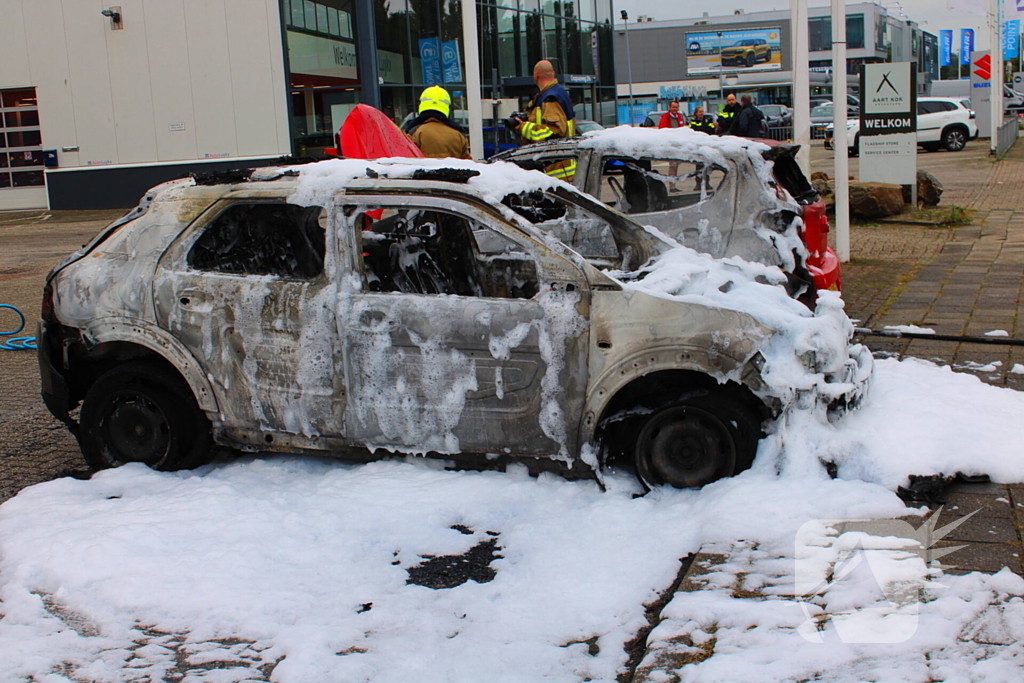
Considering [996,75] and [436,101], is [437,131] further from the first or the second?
[996,75]

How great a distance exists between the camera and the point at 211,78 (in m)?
23.8

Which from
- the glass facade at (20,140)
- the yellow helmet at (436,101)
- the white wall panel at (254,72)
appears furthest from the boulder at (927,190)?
the glass facade at (20,140)

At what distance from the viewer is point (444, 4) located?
1077 inches

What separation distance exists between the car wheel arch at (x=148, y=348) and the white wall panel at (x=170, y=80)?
20.1m

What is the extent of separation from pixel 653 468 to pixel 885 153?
1315 centimetres

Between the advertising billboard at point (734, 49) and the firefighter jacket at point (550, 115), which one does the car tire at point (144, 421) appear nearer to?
the firefighter jacket at point (550, 115)

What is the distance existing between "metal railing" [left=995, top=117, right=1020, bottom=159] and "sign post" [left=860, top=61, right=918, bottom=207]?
52.1 ft

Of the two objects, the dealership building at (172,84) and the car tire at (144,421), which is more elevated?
the dealership building at (172,84)

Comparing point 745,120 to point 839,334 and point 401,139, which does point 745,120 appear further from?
point 839,334

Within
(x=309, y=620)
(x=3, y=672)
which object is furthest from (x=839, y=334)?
(x=3, y=672)

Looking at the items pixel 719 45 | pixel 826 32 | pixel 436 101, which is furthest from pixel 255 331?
pixel 719 45

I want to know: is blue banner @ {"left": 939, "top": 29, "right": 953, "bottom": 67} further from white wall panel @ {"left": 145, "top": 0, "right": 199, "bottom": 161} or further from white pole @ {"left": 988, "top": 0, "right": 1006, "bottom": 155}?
white wall panel @ {"left": 145, "top": 0, "right": 199, "bottom": 161}

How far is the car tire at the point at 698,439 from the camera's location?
4848 mm

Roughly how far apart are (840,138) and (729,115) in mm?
11762
